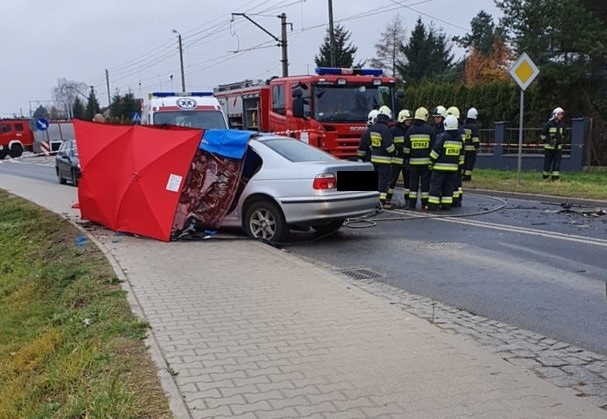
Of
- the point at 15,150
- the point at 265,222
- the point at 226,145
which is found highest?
the point at 226,145

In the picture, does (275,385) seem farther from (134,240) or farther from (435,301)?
(134,240)

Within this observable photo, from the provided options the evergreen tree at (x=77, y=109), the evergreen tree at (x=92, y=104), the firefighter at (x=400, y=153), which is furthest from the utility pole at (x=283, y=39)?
the evergreen tree at (x=77, y=109)

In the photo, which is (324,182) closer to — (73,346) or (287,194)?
(287,194)

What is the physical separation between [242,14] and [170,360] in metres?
28.9

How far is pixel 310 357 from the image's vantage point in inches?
189

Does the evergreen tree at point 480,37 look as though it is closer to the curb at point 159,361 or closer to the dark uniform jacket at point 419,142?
the dark uniform jacket at point 419,142

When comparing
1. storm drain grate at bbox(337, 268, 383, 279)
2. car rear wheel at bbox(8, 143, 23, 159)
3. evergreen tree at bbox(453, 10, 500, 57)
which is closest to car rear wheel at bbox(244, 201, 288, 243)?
storm drain grate at bbox(337, 268, 383, 279)

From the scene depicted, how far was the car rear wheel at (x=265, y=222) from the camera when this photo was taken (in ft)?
31.7

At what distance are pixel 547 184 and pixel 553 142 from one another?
1507 mm

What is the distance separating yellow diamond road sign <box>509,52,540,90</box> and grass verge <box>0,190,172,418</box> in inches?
427

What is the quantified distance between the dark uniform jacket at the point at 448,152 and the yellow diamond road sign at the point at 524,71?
4099mm

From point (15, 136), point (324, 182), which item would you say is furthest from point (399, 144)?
point (15, 136)

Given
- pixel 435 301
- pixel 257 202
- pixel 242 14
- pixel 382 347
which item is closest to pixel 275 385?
pixel 382 347

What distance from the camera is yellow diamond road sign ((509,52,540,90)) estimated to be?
628 inches
